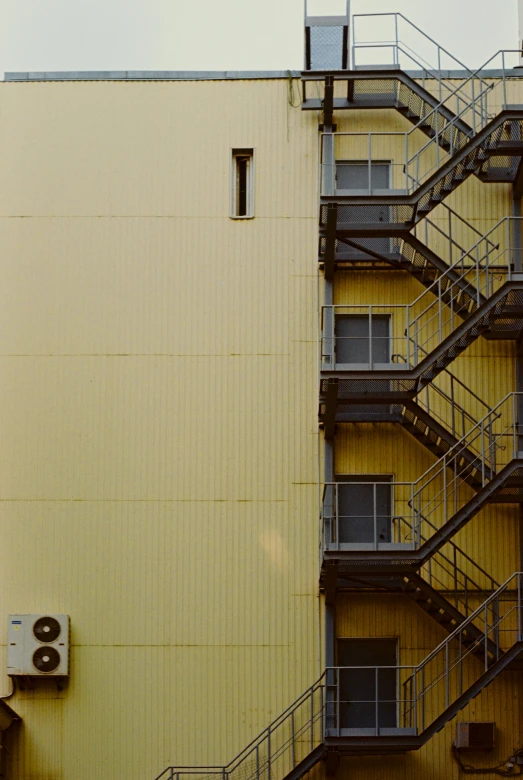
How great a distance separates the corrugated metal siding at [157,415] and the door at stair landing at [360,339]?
654 millimetres

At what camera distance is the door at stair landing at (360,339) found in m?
23.6

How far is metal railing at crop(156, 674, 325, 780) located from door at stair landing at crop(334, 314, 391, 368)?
6667mm

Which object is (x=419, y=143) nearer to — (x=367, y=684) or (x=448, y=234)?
(x=448, y=234)

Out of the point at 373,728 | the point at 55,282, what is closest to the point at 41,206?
the point at 55,282

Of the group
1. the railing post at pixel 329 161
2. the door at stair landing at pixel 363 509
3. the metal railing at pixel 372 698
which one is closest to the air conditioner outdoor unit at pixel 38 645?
the metal railing at pixel 372 698

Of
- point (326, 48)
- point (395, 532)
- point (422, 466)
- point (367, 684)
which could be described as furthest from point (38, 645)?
point (326, 48)

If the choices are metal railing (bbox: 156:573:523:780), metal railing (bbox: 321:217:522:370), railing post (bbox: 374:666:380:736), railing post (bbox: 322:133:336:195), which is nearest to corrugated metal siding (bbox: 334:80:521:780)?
metal railing (bbox: 321:217:522:370)

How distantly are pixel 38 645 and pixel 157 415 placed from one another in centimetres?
527

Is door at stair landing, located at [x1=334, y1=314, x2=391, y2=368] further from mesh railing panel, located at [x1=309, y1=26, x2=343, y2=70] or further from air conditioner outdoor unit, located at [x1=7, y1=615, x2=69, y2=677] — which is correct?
air conditioner outdoor unit, located at [x1=7, y1=615, x2=69, y2=677]

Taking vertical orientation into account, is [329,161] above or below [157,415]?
above

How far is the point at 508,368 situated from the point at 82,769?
12.0 metres

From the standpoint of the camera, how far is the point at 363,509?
75.6 feet

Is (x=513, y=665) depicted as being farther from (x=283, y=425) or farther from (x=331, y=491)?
(x=283, y=425)

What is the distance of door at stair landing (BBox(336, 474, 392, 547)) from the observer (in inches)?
903
